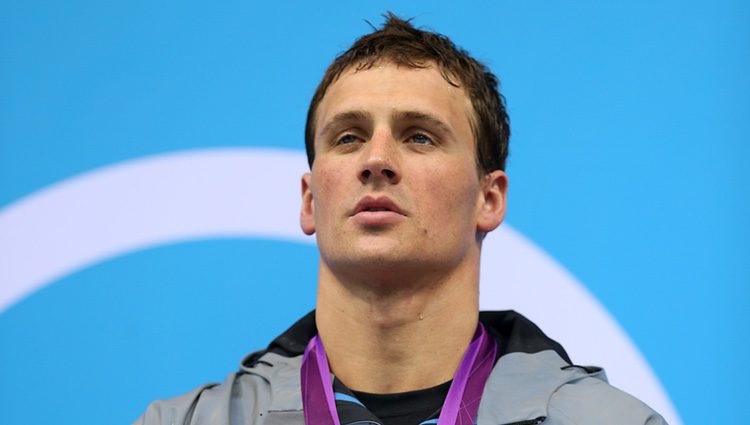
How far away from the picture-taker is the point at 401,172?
211cm

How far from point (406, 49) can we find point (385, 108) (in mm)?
194

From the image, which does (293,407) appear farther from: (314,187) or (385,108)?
(385,108)

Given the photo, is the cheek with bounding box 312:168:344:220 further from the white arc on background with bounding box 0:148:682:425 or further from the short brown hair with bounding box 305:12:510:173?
the white arc on background with bounding box 0:148:682:425

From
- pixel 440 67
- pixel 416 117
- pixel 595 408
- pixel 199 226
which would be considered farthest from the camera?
pixel 199 226

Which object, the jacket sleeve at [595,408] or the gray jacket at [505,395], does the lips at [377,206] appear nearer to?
the gray jacket at [505,395]

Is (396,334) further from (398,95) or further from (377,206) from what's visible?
(398,95)

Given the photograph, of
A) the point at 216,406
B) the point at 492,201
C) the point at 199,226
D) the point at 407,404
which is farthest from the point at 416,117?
the point at 199,226

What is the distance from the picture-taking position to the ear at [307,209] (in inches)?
91.9

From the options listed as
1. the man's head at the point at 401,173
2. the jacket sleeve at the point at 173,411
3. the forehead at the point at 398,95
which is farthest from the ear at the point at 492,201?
the jacket sleeve at the point at 173,411

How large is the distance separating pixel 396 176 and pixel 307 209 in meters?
0.32

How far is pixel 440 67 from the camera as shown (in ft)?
7.57

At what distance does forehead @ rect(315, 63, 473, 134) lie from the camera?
220cm

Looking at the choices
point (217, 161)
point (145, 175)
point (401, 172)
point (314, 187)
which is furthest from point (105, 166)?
point (401, 172)

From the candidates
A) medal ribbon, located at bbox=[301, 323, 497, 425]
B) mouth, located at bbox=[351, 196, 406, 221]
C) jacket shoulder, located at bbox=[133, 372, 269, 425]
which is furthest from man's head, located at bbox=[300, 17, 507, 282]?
jacket shoulder, located at bbox=[133, 372, 269, 425]
